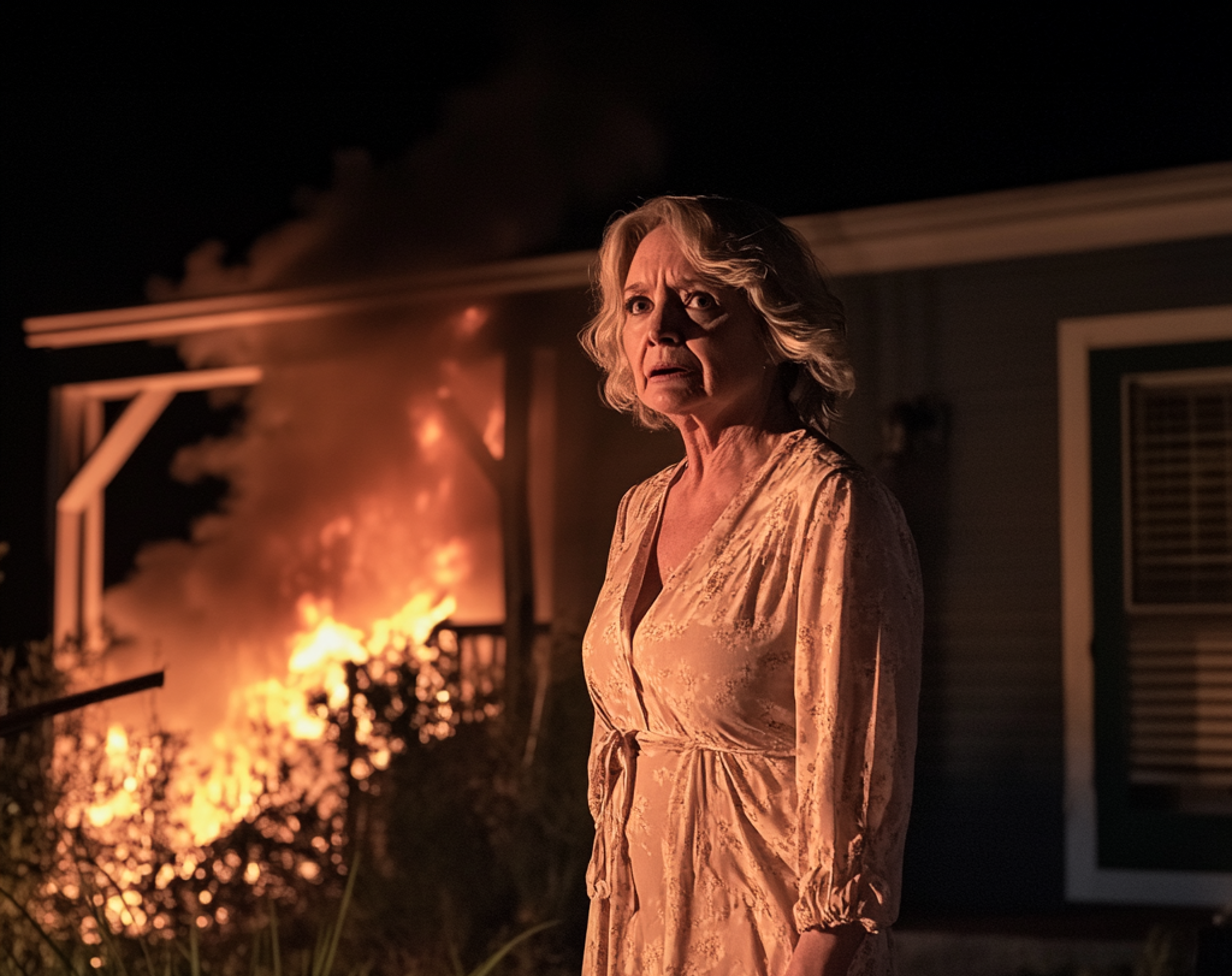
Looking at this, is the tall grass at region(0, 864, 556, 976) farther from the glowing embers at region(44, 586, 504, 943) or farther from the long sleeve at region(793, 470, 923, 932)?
the long sleeve at region(793, 470, 923, 932)

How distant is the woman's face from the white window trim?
5.47 m

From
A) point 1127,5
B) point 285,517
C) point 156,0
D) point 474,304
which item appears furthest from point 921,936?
point 156,0

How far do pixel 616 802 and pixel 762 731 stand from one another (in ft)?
0.97

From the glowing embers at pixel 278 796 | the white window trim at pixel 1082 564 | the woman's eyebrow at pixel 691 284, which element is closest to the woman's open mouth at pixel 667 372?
the woman's eyebrow at pixel 691 284

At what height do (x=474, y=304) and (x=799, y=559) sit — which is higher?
(x=474, y=304)

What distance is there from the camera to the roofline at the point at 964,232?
681 cm

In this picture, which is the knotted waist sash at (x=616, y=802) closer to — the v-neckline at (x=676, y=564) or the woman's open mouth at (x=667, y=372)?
the v-neckline at (x=676, y=564)

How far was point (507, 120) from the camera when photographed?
9.53 m

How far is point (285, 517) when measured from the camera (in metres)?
9.30

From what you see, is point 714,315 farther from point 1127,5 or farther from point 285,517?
point 1127,5

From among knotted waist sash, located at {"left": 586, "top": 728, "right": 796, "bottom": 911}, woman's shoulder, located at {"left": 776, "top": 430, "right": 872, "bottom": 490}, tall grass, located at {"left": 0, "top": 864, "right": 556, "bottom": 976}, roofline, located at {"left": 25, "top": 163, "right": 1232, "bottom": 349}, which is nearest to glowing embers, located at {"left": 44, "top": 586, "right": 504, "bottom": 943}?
tall grass, located at {"left": 0, "top": 864, "right": 556, "bottom": 976}

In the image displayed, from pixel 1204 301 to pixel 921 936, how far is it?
323 centimetres

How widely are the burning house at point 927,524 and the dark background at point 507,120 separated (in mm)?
570

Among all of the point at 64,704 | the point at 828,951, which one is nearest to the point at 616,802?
the point at 828,951
